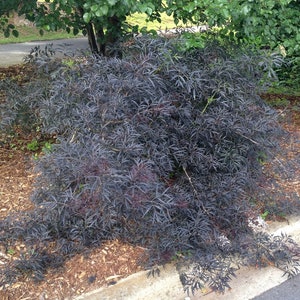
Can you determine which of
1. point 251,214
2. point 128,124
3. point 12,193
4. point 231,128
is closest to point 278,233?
point 251,214

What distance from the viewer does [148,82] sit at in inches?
148

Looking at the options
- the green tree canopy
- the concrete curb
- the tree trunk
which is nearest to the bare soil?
the concrete curb

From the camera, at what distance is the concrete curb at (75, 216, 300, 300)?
10.4 ft

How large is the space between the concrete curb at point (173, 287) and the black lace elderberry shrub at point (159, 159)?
0.27 ft

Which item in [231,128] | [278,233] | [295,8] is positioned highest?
[295,8]

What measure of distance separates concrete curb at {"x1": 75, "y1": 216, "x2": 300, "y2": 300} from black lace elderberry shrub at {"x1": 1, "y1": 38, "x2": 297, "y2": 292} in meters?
0.08

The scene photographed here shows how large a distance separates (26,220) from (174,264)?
1173mm

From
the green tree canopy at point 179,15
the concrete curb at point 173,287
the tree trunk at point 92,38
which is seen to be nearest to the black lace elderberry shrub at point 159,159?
the concrete curb at point 173,287

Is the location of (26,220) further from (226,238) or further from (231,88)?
(231,88)

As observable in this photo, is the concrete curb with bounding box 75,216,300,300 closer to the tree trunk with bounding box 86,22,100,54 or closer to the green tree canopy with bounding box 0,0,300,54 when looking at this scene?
the green tree canopy with bounding box 0,0,300,54

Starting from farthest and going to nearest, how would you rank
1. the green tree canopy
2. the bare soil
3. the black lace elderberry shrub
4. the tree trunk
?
the tree trunk < the green tree canopy < the black lace elderberry shrub < the bare soil

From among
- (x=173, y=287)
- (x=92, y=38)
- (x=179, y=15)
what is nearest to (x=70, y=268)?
(x=173, y=287)

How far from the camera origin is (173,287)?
131 inches

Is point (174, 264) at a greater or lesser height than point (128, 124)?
lesser
